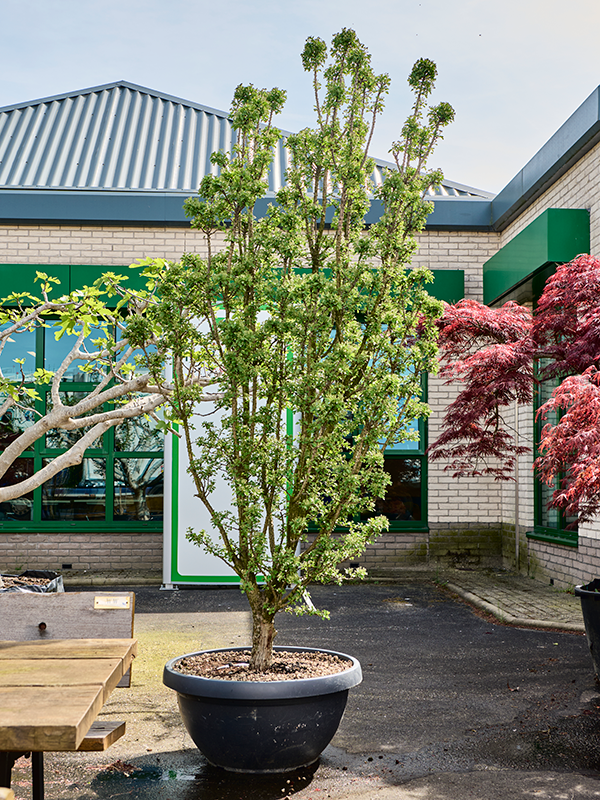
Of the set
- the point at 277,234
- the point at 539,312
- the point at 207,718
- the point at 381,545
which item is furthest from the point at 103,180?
the point at 207,718

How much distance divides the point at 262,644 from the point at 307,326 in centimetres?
166

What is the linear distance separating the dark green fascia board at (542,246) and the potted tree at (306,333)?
440cm

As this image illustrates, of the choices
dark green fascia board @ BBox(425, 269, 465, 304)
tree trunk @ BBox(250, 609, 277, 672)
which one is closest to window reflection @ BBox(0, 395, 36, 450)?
dark green fascia board @ BBox(425, 269, 465, 304)

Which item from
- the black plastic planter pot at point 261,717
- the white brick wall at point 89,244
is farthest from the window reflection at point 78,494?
the black plastic planter pot at point 261,717

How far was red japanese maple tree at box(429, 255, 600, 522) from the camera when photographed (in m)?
4.98

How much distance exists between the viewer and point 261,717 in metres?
3.67

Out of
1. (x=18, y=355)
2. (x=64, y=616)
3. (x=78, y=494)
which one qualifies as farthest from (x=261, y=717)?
(x=18, y=355)

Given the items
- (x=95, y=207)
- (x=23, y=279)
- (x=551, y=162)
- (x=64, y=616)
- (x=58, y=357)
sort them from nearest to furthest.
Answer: (x=64, y=616) < (x=551, y=162) < (x=23, y=279) < (x=95, y=207) < (x=58, y=357)

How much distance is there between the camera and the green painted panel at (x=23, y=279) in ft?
35.1

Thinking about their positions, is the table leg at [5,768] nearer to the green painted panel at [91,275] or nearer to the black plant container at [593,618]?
the black plant container at [593,618]

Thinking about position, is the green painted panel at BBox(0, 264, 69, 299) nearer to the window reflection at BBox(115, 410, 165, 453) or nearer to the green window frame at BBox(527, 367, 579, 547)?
the window reflection at BBox(115, 410, 165, 453)

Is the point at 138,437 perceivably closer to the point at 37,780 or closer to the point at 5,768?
the point at 37,780

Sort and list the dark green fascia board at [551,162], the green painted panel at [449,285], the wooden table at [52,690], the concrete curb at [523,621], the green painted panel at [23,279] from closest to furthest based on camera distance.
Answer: the wooden table at [52,690] → the concrete curb at [523,621] → the dark green fascia board at [551,162] → the green painted panel at [23,279] → the green painted panel at [449,285]

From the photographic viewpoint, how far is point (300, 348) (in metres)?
4.19
